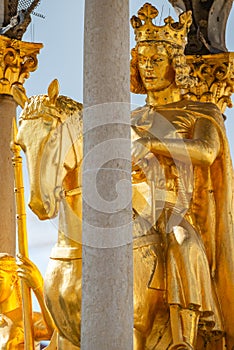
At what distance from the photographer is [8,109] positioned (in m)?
15.2

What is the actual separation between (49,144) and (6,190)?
384 centimetres

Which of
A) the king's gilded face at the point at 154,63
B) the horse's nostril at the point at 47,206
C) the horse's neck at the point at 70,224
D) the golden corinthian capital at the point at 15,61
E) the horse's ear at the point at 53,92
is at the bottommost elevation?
the horse's neck at the point at 70,224

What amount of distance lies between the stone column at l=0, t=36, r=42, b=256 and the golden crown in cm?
255

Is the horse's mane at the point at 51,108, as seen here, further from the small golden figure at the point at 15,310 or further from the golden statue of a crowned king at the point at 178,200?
the small golden figure at the point at 15,310

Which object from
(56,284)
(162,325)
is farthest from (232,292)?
(56,284)

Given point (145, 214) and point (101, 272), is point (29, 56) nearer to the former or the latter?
point (145, 214)

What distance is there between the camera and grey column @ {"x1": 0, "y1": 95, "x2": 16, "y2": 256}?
14773mm

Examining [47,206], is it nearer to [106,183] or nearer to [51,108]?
[106,183]

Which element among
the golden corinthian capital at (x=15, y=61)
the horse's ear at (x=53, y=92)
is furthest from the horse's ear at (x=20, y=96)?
the golden corinthian capital at (x=15, y=61)

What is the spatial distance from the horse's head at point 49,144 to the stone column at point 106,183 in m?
0.33

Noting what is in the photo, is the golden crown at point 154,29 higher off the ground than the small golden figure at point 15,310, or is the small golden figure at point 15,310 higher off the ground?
the golden crown at point 154,29

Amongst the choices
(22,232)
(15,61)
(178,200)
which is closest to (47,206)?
(22,232)

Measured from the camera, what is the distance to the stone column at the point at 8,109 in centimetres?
1483

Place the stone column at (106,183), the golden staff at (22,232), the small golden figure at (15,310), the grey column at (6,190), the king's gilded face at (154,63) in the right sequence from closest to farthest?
1. the stone column at (106,183)
2. the golden staff at (22,232)
3. the small golden figure at (15,310)
4. the king's gilded face at (154,63)
5. the grey column at (6,190)
